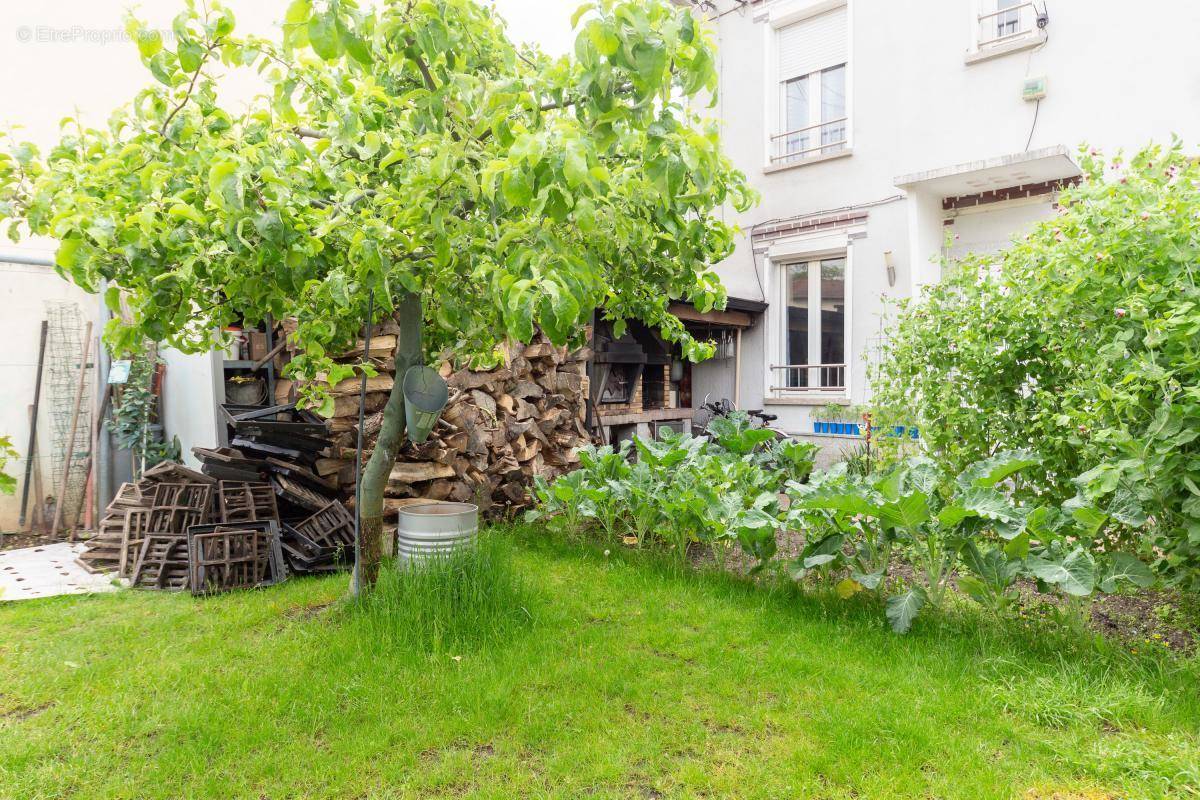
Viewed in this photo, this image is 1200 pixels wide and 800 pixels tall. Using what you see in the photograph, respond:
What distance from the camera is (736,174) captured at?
9.37 ft

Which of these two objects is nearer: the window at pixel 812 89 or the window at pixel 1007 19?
the window at pixel 1007 19

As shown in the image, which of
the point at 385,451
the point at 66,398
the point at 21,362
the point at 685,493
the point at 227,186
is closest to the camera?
the point at 227,186

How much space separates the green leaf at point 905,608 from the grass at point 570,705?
7cm

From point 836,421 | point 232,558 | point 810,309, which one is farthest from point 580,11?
point 810,309

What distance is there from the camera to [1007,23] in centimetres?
770

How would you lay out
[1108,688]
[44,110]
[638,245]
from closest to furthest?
1. [1108,688]
2. [638,245]
3. [44,110]

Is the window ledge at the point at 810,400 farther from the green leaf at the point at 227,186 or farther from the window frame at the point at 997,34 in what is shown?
the green leaf at the point at 227,186

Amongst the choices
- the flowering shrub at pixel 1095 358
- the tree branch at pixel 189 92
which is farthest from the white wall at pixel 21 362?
the flowering shrub at pixel 1095 358

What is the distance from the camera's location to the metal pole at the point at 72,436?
571 cm

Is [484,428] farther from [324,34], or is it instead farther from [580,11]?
[580,11]

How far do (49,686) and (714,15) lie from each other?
35.5ft

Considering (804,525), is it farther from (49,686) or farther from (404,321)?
(49,686)

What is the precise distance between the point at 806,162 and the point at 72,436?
8816mm

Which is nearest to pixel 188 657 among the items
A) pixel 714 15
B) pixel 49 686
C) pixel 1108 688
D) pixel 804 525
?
pixel 49 686
